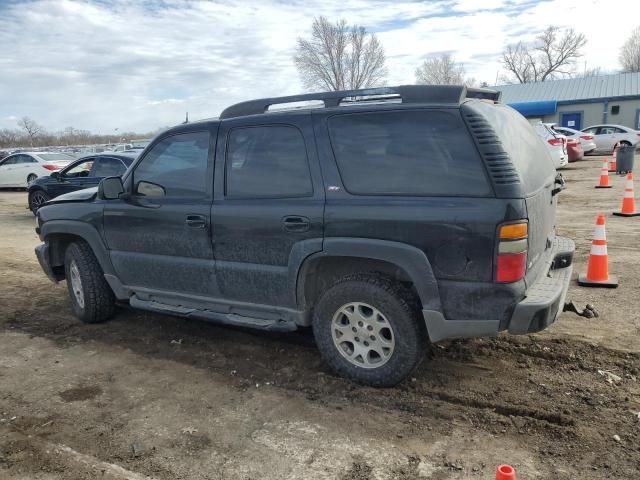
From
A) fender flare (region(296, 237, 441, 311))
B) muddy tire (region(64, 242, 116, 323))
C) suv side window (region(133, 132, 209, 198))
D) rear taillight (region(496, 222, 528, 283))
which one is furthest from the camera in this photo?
muddy tire (region(64, 242, 116, 323))

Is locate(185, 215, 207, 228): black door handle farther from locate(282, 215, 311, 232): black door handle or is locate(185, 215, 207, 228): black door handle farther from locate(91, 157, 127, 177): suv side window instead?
locate(91, 157, 127, 177): suv side window

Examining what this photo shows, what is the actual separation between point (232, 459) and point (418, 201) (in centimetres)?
190

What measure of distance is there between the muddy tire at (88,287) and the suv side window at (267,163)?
1950mm

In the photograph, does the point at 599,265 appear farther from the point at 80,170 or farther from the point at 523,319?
the point at 80,170

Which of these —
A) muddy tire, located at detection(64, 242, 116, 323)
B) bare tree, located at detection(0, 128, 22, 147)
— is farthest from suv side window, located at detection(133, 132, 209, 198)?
bare tree, located at detection(0, 128, 22, 147)

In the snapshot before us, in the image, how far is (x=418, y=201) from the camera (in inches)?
129

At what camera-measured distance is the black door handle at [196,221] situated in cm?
413

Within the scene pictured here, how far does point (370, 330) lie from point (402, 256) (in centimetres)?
63

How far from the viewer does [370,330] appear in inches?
142

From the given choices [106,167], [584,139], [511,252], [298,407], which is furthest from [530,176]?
[584,139]

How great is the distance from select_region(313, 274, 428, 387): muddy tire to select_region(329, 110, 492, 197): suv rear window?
669mm

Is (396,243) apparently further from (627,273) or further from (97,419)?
(627,273)

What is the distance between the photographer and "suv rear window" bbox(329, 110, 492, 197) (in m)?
3.18

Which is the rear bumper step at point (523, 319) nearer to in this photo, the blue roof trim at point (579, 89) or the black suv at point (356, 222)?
the black suv at point (356, 222)
